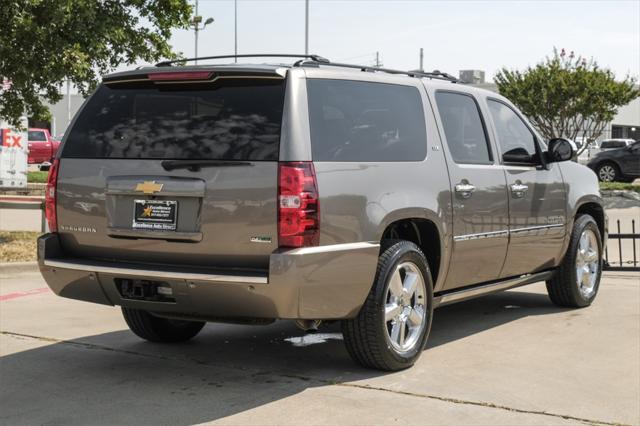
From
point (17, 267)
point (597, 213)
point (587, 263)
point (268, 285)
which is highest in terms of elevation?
point (597, 213)

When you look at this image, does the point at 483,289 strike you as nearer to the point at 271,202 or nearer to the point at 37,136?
the point at 271,202

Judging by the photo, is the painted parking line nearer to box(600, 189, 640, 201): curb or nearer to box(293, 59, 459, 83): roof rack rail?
box(293, 59, 459, 83): roof rack rail

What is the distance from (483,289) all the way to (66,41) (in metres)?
8.10

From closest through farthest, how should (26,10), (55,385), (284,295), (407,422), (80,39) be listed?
(407,422), (284,295), (55,385), (26,10), (80,39)

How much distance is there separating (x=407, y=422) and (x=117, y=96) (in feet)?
9.05

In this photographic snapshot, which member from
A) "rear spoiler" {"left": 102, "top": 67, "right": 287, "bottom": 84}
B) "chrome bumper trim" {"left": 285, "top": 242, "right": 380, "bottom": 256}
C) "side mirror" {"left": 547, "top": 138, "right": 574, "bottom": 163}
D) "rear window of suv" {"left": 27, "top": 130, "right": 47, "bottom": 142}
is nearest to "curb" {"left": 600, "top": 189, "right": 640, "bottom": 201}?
"side mirror" {"left": 547, "top": 138, "right": 574, "bottom": 163}

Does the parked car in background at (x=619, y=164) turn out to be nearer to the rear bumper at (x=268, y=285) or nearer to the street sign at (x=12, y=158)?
the street sign at (x=12, y=158)

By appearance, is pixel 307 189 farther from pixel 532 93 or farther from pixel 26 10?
pixel 532 93

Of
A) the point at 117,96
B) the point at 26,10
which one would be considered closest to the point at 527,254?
the point at 117,96

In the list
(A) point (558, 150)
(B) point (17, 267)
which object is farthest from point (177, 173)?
(B) point (17, 267)

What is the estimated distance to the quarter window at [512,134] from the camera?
752cm

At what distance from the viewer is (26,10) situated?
1245 centimetres

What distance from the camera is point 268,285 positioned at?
206 inches

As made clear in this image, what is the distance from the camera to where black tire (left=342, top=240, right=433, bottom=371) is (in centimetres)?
576
